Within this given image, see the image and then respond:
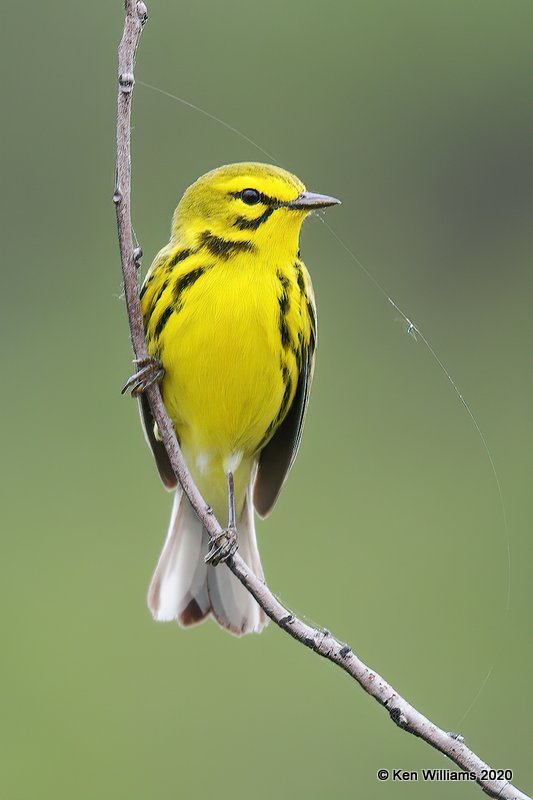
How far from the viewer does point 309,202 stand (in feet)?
11.7

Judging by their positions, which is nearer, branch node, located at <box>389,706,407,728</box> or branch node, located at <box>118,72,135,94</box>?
branch node, located at <box>389,706,407,728</box>

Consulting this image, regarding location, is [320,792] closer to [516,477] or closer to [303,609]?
[303,609]

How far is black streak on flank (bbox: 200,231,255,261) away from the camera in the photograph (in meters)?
3.69

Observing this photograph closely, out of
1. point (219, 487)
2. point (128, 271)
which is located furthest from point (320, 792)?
point (128, 271)

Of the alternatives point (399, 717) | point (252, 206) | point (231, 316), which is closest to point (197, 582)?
point (231, 316)

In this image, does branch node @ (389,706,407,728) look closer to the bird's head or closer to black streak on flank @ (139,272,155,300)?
the bird's head

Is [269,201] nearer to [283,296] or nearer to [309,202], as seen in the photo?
[309,202]

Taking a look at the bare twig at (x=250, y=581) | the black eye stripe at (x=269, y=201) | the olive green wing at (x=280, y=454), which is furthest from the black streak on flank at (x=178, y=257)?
the olive green wing at (x=280, y=454)

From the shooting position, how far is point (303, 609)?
6.49 metres

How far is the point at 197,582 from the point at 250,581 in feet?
4.57

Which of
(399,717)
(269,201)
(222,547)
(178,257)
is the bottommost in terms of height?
(399,717)

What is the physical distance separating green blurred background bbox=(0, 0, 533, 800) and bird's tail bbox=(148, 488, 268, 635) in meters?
1.51

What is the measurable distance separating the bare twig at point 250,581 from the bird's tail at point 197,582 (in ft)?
3.37

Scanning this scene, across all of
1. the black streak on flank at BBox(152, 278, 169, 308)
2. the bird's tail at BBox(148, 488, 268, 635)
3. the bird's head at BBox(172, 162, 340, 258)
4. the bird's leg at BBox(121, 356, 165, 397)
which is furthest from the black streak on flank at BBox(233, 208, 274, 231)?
the bird's tail at BBox(148, 488, 268, 635)
